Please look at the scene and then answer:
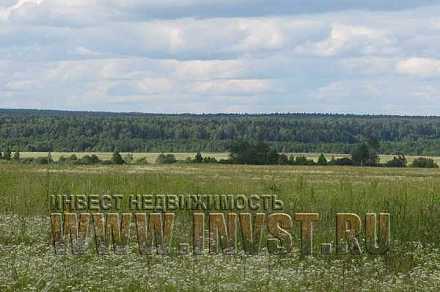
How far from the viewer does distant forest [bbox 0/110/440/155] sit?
4168 inches

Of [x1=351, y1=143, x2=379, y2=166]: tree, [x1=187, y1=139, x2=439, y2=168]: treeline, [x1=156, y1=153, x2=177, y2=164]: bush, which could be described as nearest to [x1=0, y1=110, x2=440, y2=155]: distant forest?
[x1=156, y1=153, x2=177, y2=164]: bush

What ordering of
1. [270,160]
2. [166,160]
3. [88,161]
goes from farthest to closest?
[166,160], [270,160], [88,161]

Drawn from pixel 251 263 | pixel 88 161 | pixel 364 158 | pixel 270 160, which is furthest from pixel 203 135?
pixel 251 263

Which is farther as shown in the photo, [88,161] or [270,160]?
[270,160]

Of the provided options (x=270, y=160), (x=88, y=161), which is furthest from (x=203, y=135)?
(x=88, y=161)

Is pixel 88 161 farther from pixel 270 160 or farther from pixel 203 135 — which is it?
pixel 203 135

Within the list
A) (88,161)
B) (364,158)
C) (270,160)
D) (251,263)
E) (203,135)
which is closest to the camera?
(251,263)

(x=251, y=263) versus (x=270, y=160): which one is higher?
(x=270, y=160)

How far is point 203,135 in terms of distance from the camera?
409 feet

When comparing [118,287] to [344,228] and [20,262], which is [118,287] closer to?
[20,262]

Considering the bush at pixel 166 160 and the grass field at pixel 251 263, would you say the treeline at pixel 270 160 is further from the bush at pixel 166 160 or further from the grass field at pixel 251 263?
the grass field at pixel 251 263

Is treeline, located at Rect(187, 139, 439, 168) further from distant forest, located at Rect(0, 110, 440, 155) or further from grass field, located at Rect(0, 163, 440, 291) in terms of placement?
distant forest, located at Rect(0, 110, 440, 155)

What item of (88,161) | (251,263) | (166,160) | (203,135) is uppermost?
(203,135)

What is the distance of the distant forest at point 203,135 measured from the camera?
106m
